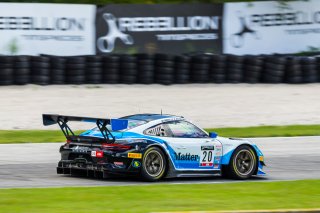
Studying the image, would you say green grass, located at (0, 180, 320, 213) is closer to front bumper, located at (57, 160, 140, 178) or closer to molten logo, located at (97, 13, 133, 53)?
front bumper, located at (57, 160, 140, 178)

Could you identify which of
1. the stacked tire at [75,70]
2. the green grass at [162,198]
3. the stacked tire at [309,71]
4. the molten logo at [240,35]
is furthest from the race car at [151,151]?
the molten logo at [240,35]

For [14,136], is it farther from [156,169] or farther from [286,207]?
[286,207]

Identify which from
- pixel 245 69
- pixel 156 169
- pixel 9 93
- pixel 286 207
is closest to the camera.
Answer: pixel 286 207

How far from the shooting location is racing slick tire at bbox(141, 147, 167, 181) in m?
12.6

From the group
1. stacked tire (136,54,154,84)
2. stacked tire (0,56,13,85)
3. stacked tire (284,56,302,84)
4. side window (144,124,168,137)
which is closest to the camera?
side window (144,124,168,137)

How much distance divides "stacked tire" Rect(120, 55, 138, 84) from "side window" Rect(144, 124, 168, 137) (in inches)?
445

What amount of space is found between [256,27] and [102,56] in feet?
18.8

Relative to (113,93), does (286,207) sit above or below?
below

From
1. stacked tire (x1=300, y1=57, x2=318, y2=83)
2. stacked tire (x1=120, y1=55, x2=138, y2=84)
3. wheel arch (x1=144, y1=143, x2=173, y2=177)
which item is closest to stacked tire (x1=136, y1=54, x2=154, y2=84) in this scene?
stacked tire (x1=120, y1=55, x2=138, y2=84)

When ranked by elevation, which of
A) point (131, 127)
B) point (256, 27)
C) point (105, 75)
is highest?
point (256, 27)

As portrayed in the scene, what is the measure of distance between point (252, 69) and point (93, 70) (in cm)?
508

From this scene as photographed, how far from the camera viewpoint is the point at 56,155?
1617cm

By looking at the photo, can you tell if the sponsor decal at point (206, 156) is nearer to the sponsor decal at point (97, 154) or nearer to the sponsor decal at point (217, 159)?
the sponsor decal at point (217, 159)

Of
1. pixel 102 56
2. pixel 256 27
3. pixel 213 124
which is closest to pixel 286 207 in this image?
pixel 213 124
